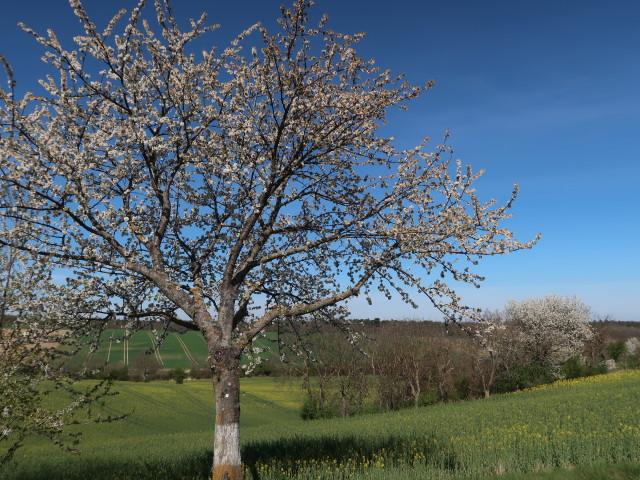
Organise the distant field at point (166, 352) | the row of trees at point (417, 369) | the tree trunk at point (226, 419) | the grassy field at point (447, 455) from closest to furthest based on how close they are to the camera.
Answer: the tree trunk at point (226, 419)
the grassy field at point (447, 455)
the row of trees at point (417, 369)
the distant field at point (166, 352)

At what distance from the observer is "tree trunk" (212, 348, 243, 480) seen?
8.88m

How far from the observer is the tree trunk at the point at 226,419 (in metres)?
8.88

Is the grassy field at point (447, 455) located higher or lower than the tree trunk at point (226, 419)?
lower

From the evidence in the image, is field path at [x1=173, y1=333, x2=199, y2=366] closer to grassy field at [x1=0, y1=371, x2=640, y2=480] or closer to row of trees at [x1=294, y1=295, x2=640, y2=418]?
row of trees at [x1=294, y1=295, x2=640, y2=418]

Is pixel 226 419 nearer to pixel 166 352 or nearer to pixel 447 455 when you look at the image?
pixel 447 455

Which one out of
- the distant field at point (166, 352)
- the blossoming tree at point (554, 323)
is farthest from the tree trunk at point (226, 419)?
the distant field at point (166, 352)

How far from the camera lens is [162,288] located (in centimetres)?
998

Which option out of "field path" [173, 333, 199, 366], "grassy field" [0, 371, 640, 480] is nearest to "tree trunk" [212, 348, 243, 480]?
"grassy field" [0, 371, 640, 480]

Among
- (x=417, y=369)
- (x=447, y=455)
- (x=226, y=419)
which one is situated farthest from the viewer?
(x=417, y=369)

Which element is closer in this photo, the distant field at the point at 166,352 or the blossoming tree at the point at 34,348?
the blossoming tree at the point at 34,348

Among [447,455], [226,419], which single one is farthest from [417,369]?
[226,419]

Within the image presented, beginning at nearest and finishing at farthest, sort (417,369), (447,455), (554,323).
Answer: (447,455) → (417,369) → (554,323)

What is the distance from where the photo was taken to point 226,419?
9.04m

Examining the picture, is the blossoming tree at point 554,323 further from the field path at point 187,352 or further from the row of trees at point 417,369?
the field path at point 187,352
